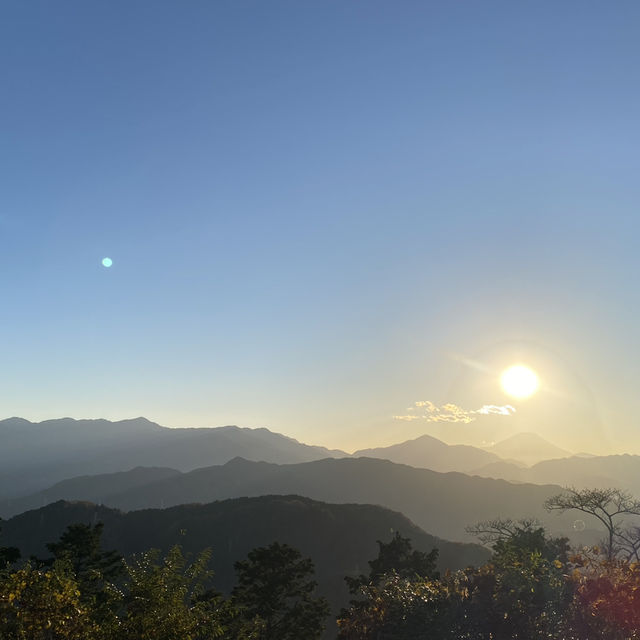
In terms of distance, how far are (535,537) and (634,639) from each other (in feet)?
110

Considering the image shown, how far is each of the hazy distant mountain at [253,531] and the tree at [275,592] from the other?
6180 centimetres

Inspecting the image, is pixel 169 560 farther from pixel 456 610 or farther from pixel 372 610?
pixel 456 610

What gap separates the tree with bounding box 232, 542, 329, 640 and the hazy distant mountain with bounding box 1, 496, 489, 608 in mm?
61796

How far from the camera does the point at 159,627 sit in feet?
38.7

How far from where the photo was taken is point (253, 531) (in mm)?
120688

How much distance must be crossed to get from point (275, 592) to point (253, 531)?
91968 mm

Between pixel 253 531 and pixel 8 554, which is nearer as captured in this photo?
pixel 8 554

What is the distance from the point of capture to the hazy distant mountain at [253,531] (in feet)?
341

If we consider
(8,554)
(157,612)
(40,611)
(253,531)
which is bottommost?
(253,531)

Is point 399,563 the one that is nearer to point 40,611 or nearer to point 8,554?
point 8,554

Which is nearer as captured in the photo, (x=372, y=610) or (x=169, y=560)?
(x=169, y=560)

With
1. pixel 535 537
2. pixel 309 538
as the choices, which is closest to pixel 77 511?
pixel 309 538

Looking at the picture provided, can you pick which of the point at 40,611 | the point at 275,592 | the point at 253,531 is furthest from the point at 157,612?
the point at 253,531

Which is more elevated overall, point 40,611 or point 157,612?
point 40,611
